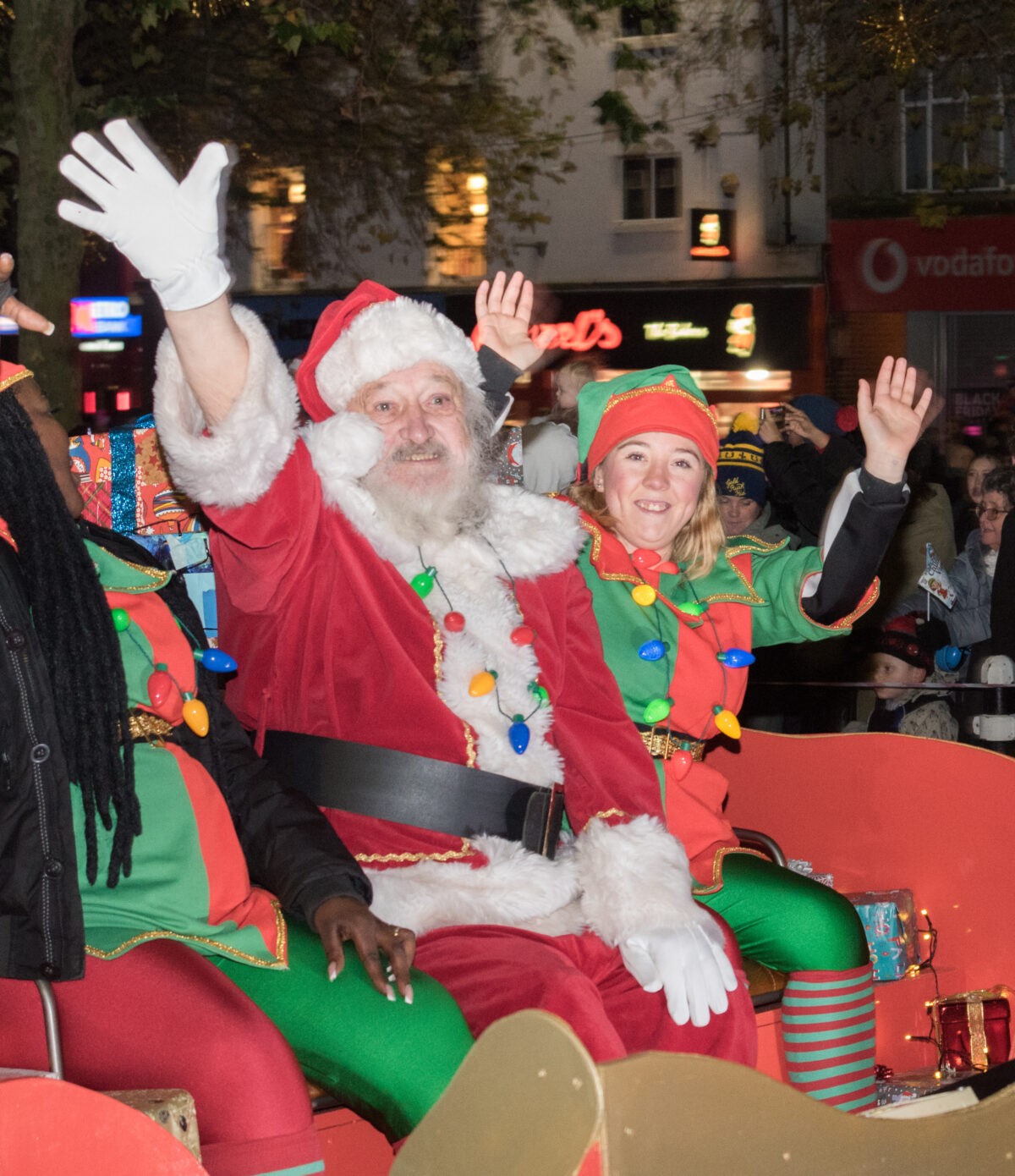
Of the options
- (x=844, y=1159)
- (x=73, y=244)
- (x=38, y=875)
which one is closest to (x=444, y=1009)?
(x=38, y=875)

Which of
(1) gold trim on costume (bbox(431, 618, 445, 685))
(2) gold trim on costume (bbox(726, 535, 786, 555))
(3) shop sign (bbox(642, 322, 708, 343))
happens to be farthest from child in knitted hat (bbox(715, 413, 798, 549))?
(3) shop sign (bbox(642, 322, 708, 343))

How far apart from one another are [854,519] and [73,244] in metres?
5.54

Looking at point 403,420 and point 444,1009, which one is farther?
point 403,420

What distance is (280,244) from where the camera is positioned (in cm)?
1825

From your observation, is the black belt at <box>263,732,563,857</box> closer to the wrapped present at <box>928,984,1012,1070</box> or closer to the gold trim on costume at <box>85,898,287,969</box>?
the gold trim on costume at <box>85,898,287,969</box>

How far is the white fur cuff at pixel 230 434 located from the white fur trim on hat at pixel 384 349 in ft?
1.38

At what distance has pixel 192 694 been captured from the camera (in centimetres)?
247

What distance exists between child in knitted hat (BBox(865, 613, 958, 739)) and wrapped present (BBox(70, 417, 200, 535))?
2.56m

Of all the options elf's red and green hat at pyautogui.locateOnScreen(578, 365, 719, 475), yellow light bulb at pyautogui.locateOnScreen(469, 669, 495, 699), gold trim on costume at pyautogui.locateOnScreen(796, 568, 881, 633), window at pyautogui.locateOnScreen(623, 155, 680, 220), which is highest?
window at pyautogui.locateOnScreen(623, 155, 680, 220)

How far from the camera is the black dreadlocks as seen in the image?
7.25 ft

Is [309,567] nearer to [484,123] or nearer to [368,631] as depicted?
[368,631]

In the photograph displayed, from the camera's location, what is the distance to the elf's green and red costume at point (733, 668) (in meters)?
2.96

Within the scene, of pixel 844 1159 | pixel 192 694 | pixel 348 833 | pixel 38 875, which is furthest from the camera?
pixel 348 833

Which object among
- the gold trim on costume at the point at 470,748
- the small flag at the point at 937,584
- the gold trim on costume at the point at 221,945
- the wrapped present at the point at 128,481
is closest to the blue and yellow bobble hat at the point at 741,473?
the small flag at the point at 937,584
